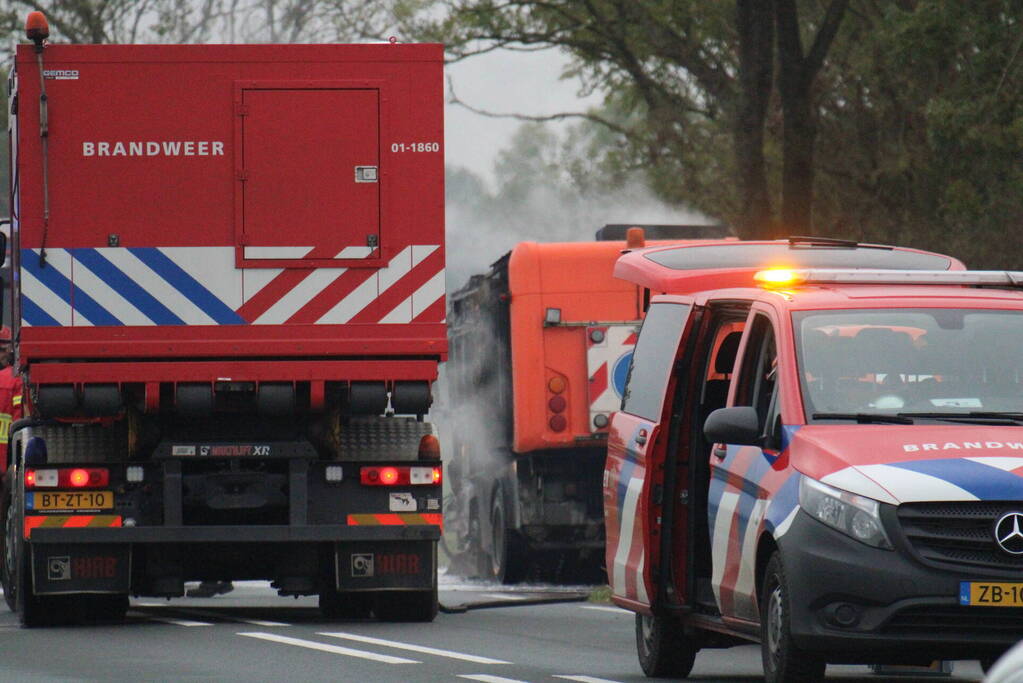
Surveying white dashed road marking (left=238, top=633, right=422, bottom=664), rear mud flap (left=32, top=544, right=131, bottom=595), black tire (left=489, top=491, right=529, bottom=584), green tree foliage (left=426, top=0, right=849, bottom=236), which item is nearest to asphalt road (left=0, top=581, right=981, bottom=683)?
white dashed road marking (left=238, top=633, right=422, bottom=664)

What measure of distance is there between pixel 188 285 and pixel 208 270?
0.15 m

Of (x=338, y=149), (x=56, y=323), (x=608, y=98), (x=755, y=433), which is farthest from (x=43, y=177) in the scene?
(x=608, y=98)

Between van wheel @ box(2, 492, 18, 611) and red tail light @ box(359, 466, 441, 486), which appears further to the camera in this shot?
van wheel @ box(2, 492, 18, 611)

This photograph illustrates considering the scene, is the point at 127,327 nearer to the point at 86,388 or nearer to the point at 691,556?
the point at 86,388

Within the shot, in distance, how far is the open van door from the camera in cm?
1105

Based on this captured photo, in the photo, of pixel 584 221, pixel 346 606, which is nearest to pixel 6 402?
pixel 346 606

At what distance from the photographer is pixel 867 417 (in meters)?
9.49

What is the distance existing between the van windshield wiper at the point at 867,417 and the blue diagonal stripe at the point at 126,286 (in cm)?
570

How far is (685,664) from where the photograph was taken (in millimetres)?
11383

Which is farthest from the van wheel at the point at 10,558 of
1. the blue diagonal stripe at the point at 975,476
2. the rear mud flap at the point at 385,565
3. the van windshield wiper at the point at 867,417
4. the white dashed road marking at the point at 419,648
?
the blue diagonal stripe at the point at 975,476

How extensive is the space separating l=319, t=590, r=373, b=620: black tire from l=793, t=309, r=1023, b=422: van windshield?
6269mm

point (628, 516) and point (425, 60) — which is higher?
point (425, 60)

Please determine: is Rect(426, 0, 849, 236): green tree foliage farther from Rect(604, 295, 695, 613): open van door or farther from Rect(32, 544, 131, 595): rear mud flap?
Rect(604, 295, 695, 613): open van door

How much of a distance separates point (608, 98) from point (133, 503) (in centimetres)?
2050
